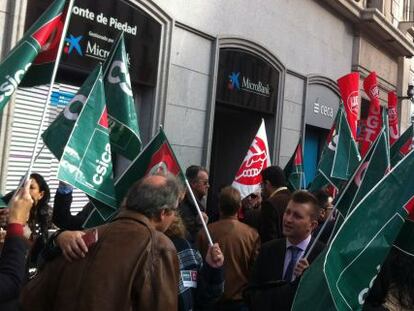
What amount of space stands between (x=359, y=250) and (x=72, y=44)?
5763 mm

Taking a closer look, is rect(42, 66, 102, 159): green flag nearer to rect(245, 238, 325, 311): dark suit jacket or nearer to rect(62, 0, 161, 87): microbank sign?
rect(245, 238, 325, 311): dark suit jacket

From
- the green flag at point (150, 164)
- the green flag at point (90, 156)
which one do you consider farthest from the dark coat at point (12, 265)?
the green flag at point (150, 164)

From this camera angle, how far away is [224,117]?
12.4 metres

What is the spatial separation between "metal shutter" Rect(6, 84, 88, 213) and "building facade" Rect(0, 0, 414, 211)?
0.04 feet

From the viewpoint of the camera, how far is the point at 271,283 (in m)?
3.58

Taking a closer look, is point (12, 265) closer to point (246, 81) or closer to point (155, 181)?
point (155, 181)

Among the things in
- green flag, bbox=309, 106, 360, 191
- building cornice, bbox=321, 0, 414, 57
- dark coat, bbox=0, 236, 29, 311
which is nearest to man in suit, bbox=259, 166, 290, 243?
green flag, bbox=309, 106, 360, 191

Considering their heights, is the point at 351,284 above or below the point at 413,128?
below

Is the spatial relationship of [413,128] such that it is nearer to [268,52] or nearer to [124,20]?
[124,20]

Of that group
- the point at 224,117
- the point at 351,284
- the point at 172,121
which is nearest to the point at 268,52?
the point at 224,117

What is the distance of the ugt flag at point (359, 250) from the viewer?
8.45 ft

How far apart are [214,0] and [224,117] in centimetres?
294

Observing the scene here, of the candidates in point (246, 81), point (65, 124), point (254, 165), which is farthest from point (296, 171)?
point (65, 124)

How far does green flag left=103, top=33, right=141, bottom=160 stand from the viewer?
14.1ft
